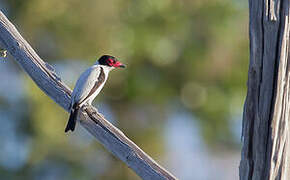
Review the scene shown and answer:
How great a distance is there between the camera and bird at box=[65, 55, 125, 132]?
5099 millimetres

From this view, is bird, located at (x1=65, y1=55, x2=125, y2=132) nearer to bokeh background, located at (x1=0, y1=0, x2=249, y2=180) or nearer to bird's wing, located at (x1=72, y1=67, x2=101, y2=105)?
bird's wing, located at (x1=72, y1=67, x2=101, y2=105)

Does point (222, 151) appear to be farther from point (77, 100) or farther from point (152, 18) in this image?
point (77, 100)

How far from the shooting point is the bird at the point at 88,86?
510 centimetres

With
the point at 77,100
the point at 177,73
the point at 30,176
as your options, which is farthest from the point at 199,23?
the point at 77,100

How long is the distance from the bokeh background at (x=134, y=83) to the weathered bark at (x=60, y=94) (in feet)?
20.6

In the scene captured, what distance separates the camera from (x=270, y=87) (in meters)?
3.73

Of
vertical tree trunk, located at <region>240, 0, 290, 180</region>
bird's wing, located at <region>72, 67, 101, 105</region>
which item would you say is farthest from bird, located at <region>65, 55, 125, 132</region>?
vertical tree trunk, located at <region>240, 0, 290, 180</region>

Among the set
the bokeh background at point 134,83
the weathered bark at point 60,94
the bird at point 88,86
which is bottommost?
the bokeh background at point 134,83

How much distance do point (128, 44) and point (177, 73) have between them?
3.82ft

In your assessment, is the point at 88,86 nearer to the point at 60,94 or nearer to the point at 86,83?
the point at 86,83

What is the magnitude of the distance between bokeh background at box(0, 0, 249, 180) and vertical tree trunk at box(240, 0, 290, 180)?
7.48 meters

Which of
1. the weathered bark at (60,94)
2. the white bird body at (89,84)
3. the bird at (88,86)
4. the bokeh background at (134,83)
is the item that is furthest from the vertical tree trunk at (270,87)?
the bokeh background at (134,83)

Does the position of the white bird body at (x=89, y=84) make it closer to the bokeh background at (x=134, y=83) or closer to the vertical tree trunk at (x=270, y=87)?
the vertical tree trunk at (x=270, y=87)

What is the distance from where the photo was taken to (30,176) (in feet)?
41.1
